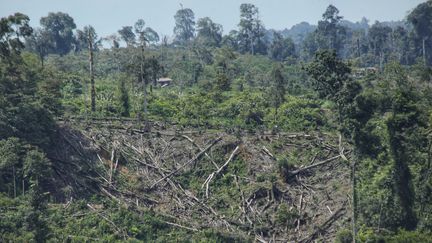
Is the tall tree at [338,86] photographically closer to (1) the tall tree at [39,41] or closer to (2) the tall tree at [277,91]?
(2) the tall tree at [277,91]

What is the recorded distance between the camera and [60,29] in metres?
67.1

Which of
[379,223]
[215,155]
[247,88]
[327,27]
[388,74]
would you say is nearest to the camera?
[379,223]

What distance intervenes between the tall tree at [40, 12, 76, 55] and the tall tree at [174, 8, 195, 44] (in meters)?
31.7

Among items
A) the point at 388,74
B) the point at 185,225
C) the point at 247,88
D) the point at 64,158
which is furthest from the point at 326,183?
the point at 247,88

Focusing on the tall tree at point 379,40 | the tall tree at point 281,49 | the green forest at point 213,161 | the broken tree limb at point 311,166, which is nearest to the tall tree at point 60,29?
the tall tree at point 281,49

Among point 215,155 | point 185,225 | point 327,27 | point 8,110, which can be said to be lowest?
point 185,225

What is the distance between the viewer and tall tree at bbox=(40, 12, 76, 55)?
65188 millimetres

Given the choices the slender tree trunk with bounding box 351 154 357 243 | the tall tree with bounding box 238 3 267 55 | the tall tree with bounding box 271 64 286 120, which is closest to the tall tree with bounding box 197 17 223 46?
the tall tree with bounding box 238 3 267 55

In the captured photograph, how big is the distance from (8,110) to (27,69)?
4.57 meters

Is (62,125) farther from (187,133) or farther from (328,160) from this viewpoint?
(328,160)

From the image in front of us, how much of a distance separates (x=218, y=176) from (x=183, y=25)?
7070 centimetres

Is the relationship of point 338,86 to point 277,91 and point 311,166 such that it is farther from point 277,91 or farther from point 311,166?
point 277,91

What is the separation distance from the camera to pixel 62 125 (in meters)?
32.3

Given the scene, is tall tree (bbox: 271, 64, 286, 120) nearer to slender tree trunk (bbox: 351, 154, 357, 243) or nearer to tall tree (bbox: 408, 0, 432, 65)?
slender tree trunk (bbox: 351, 154, 357, 243)
